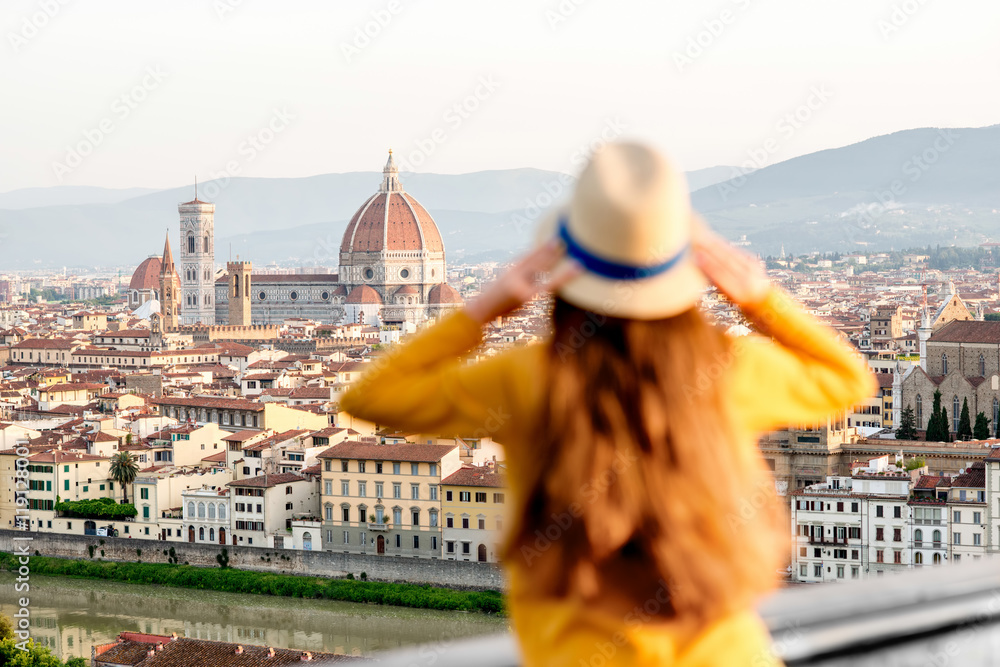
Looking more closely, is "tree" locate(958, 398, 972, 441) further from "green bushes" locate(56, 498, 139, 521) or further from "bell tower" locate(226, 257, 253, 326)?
"bell tower" locate(226, 257, 253, 326)

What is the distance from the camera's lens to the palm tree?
13.8 meters

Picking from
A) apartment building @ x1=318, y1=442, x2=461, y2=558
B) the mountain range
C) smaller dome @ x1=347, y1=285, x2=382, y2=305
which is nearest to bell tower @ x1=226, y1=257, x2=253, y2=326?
smaller dome @ x1=347, y1=285, x2=382, y2=305

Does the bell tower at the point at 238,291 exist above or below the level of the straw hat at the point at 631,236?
above

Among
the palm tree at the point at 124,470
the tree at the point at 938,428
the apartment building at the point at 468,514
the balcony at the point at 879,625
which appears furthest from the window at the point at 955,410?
the balcony at the point at 879,625

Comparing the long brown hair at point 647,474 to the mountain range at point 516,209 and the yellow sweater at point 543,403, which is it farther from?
the mountain range at point 516,209

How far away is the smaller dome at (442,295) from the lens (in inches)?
1639

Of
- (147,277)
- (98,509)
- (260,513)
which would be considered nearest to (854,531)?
(260,513)

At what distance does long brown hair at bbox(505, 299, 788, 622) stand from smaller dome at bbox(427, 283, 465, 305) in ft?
132

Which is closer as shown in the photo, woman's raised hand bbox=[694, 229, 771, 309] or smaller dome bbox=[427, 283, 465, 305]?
woman's raised hand bbox=[694, 229, 771, 309]

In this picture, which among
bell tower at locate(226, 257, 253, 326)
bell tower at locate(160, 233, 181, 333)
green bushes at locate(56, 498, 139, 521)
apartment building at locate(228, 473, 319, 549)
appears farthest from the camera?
bell tower at locate(226, 257, 253, 326)

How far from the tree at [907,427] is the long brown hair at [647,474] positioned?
48.4 feet

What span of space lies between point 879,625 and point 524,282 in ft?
1.82

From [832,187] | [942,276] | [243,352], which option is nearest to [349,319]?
[243,352]

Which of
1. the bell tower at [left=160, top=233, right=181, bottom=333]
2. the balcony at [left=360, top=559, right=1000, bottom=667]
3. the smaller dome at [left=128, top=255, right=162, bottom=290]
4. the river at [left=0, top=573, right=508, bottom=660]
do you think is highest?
the smaller dome at [left=128, top=255, right=162, bottom=290]
